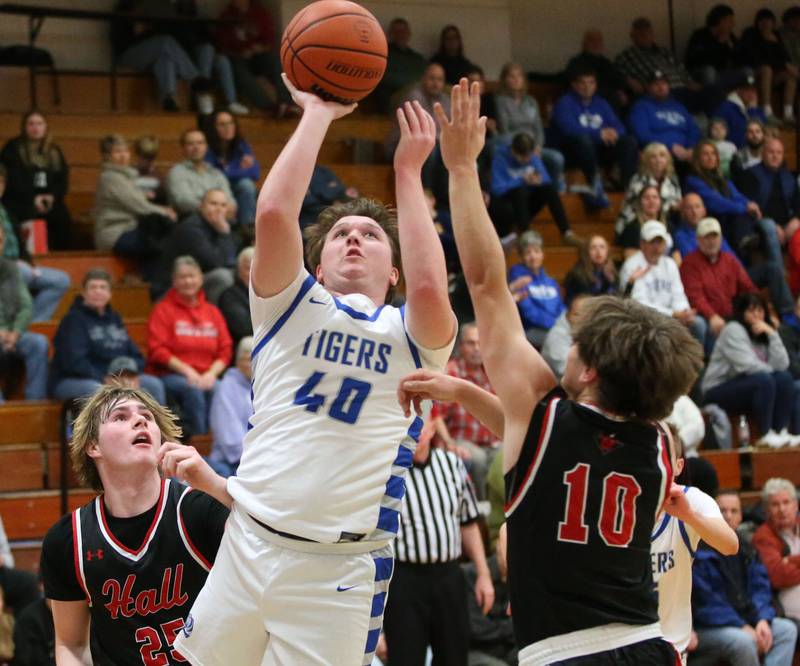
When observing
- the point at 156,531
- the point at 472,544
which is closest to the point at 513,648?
the point at 472,544

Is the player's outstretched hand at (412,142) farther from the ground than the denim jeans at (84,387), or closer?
farther from the ground

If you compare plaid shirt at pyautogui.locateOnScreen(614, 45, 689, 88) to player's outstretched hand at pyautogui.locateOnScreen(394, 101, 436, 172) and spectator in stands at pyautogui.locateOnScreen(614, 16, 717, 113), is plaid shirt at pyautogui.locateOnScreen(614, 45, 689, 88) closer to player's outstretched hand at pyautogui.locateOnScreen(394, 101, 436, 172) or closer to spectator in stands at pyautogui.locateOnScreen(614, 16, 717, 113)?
spectator in stands at pyautogui.locateOnScreen(614, 16, 717, 113)

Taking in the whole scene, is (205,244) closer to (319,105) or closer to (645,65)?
(319,105)

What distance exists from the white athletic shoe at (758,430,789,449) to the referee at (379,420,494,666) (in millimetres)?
4158

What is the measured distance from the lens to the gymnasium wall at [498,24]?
44.6 feet

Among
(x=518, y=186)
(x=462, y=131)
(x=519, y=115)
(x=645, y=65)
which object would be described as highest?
(x=645, y=65)

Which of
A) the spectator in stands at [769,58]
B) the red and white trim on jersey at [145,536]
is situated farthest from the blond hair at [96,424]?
the spectator in stands at [769,58]

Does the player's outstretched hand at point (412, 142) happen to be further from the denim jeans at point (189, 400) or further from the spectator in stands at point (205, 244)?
the spectator in stands at point (205, 244)

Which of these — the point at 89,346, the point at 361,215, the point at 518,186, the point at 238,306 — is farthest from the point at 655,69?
the point at 361,215

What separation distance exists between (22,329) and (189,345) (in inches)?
47.4

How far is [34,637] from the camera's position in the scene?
734cm

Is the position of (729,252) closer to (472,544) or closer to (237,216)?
(237,216)

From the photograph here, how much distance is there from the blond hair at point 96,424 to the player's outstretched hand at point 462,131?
5.81 feet

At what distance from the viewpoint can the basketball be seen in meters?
4.04
